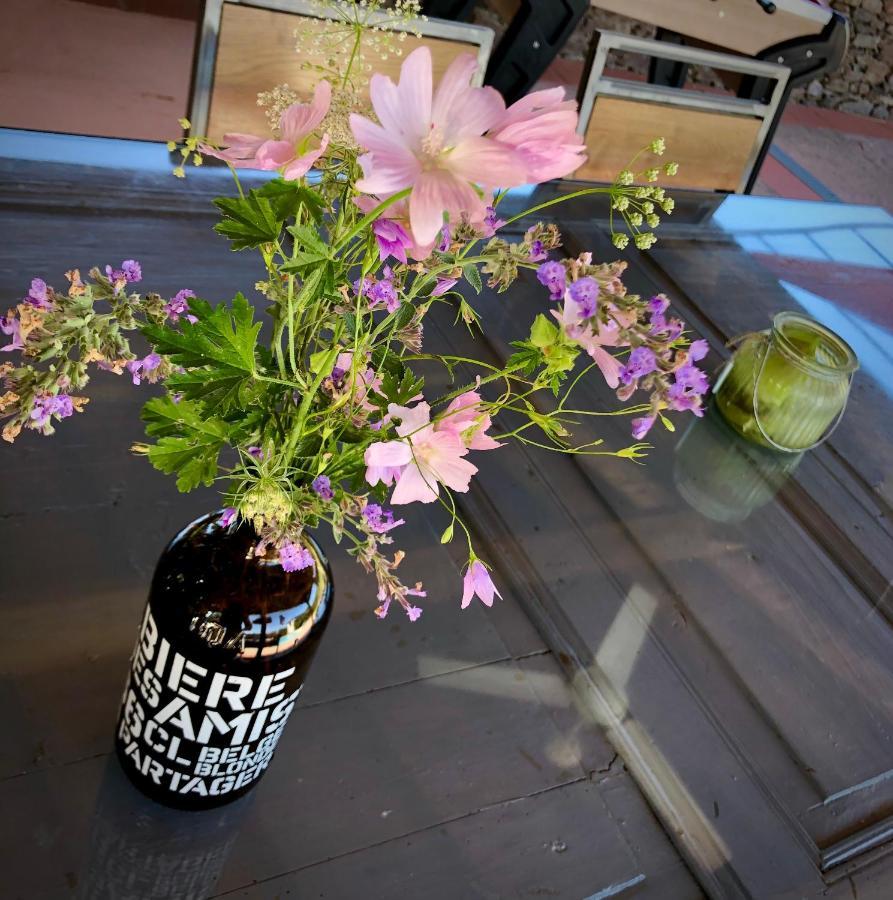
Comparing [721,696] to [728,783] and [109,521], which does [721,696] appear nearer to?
[728,783]

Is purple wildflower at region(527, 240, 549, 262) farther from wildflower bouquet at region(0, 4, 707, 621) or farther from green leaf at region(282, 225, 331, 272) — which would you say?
green leaf at region(282, 225, 331, 272)

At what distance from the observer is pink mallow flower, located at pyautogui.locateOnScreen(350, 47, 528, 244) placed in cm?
43

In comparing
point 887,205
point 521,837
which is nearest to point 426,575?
point 521,837

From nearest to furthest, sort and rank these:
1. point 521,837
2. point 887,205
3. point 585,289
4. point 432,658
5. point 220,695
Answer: point 585,289 < point 220,695 < point 521,837 < point 432,658 < point 887,205

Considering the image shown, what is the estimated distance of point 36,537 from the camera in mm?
856

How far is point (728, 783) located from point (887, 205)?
4.98 meters

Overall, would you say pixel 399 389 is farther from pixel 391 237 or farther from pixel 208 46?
pixel 208 46

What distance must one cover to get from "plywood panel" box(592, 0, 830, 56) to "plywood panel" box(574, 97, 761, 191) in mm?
1716

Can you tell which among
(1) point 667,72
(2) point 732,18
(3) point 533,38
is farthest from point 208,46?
(1) point 667,72

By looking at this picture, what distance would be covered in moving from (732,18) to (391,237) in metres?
3.62

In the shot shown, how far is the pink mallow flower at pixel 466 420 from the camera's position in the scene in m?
0.54

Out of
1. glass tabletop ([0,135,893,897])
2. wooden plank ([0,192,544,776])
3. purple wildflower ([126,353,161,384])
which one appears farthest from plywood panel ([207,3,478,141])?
purple wildflower ([126,353,161,384])

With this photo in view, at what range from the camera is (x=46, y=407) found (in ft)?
1.75

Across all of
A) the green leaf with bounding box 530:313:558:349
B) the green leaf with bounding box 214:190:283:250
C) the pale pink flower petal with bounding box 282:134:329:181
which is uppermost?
the pale pink flower petal with bounding box 282:134:329:181
